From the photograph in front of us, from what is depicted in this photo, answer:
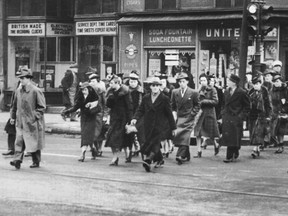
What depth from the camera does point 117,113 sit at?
1433 cm

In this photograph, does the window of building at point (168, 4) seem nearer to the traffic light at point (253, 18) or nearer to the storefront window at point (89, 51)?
the storefront window at point (89, 51)

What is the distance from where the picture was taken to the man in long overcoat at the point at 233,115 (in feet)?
48.7

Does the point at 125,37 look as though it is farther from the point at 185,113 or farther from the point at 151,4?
the point at 185,113

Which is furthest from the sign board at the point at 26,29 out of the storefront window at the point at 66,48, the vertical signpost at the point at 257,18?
the vertical signpost at the point at 257,18

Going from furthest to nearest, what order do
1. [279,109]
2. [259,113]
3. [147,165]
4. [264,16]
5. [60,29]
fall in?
[60,29], [264,16], [279,109], [259,113], [147,165]

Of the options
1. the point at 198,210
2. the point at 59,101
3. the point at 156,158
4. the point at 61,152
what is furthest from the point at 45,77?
the point at 198,210

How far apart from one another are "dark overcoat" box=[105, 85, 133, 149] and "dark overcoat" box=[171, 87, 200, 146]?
979 mm

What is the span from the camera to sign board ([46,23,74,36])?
2997 cm

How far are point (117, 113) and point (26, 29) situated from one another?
1690 cm

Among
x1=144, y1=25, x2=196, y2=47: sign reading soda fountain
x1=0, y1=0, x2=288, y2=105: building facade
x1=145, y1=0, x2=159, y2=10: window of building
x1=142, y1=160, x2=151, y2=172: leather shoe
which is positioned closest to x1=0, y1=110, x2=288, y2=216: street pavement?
x1=142, y1=160, x2=151, y2=172: leather shoe

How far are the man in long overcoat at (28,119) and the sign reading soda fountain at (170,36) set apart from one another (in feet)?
43.7

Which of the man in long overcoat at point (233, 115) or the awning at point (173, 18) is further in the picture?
the awning at point (173, 18)

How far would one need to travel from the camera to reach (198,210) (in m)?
9.69

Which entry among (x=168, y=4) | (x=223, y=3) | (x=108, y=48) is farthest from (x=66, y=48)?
(x=223, y=3)
